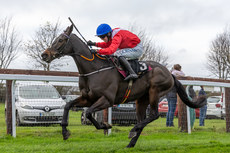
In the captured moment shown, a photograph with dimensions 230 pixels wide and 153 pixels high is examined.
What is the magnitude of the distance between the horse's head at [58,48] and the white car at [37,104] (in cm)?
227

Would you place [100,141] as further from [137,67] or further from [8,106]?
[8,106]


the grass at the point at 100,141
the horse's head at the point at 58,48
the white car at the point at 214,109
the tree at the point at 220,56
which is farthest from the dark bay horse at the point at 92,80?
the tree at the point at 220,56

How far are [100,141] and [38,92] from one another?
77.0 inches

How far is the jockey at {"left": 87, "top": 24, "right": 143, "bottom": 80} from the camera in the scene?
5867 millimetres

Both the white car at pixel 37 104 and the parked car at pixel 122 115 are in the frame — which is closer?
the white car at pixel 37 104

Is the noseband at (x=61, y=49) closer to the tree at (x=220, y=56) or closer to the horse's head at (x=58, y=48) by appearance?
the horse's head at (x=58, y=48)

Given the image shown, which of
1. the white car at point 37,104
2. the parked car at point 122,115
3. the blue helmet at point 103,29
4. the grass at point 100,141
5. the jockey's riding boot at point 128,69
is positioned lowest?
the grass at point 100,141

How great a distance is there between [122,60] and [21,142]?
2.81 metres

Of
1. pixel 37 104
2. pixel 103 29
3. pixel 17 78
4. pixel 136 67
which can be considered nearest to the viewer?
pixel 103 29

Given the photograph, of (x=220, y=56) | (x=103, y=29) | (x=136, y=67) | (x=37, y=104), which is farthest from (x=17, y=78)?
(x=220, y=56)

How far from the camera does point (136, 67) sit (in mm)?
6359

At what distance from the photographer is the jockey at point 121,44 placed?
19.2ft

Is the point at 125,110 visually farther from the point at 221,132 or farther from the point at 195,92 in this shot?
the point at 221,132

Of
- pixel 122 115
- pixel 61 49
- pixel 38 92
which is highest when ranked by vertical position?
pixel 61 49
